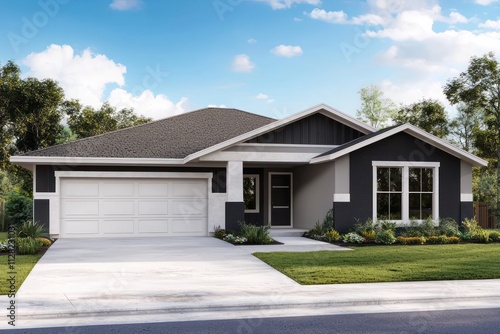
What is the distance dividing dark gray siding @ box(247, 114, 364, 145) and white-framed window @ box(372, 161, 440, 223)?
2.13 metres

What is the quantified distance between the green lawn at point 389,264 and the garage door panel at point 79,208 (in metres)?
8.03

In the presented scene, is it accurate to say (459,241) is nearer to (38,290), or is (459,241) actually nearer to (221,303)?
(221,303)

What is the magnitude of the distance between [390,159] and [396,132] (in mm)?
955

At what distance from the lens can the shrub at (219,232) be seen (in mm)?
19953

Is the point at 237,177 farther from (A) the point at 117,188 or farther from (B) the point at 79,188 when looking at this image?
(B) the point at 79,188

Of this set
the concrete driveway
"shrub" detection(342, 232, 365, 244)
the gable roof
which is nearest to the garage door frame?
the concrete driveway

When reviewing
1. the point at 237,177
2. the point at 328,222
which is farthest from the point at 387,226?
the point at 237,177

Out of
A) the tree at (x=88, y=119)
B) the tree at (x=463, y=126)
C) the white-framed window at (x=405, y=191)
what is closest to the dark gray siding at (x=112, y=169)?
the white-framed window at (x=405, y=191)

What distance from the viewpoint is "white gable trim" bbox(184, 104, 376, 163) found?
19500 millimetres

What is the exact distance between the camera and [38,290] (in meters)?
10.1

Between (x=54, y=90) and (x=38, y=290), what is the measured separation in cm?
2320

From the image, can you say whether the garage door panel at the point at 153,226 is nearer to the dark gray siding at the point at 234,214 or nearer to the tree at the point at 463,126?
the dark gray siding at the point at 234,214

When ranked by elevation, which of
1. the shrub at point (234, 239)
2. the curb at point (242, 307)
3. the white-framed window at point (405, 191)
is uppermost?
the white-framed window at point (405, 191)

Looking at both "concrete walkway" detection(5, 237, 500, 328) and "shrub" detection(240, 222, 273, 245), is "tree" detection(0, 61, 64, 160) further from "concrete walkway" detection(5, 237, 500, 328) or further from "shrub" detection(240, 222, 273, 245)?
"concrete walkway" detection(5, 237, 500, 328)
